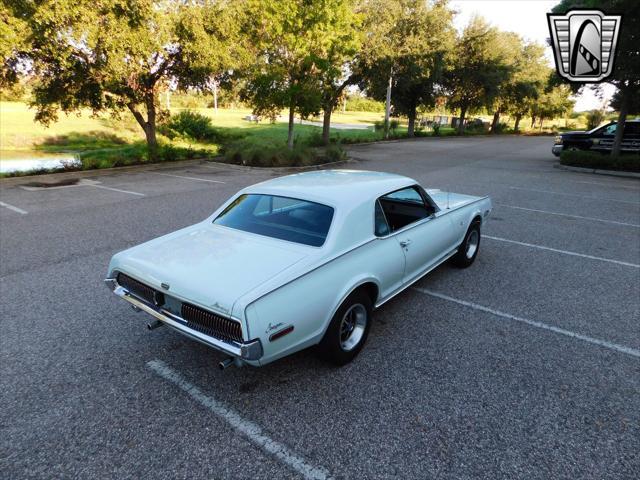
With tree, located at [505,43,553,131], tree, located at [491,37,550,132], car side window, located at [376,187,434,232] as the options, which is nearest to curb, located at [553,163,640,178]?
car side window, located at [376,187,434,232]

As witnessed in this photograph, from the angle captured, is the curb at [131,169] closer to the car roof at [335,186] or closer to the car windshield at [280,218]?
the car roof at [335,186]

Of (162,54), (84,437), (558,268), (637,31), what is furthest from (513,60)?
(84,437)

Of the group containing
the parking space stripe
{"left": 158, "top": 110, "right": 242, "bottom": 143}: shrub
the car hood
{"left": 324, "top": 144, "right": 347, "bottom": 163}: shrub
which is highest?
{"left": 158, "top": 110, "right": 242, "bottom": 143}: shrub

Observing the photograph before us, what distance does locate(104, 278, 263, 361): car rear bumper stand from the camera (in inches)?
101

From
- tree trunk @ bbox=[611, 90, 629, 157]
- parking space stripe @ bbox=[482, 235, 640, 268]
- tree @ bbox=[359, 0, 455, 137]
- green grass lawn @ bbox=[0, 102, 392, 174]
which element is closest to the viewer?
parking space stripe @ bbox=[482, 235, 640, 268]

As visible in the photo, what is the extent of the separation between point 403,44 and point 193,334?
1037 inches

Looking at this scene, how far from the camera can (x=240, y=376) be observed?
336 cm

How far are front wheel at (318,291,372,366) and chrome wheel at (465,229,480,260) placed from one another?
8.95 feet

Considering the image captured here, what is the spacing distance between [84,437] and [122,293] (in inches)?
45.4

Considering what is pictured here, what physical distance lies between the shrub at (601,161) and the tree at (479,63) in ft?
69.1

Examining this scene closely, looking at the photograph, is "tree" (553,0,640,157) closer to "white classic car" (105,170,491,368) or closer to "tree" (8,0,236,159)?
"tree" (8,0,236,159)

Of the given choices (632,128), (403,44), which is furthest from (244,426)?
(403,44)

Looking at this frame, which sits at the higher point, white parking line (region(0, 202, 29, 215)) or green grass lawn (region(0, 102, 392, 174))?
green grass lawn (region(0, 102, 392, 174))

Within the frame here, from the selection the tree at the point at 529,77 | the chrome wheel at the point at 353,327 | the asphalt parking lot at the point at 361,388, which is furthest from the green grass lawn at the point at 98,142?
the tree at the point at 529,77
